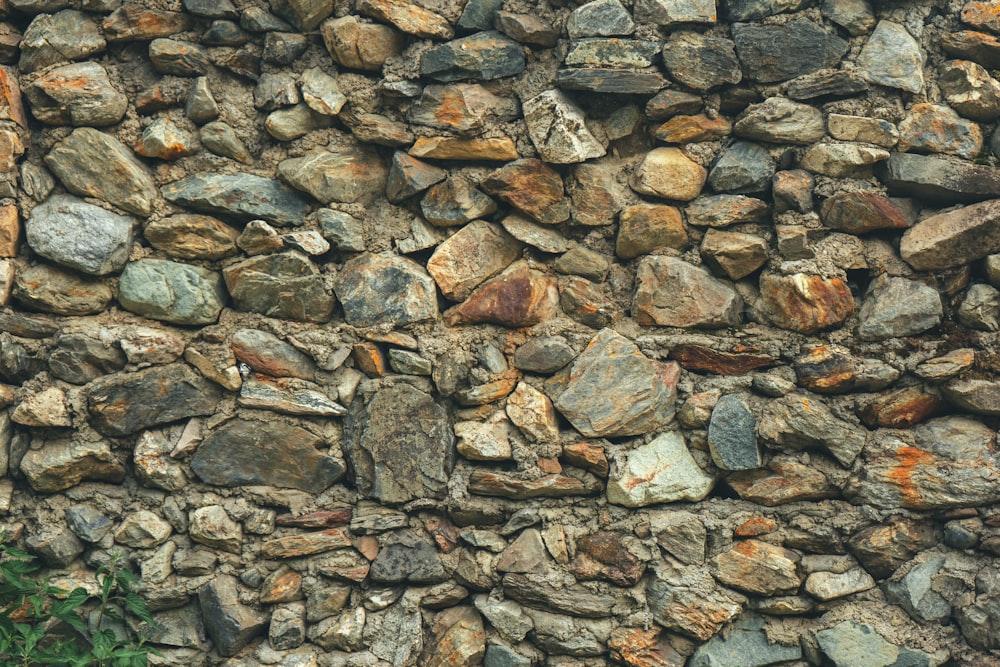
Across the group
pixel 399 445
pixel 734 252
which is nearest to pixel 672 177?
pixel 734 252

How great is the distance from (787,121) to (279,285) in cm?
204

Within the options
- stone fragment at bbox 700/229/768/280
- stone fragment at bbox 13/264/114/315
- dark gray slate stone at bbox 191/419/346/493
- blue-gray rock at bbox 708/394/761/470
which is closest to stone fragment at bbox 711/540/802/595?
blue-gray rock at bbox 708/394/761/470

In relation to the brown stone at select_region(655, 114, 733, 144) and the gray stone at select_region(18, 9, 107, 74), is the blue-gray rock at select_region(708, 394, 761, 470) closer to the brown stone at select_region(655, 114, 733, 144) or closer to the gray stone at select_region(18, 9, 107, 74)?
the brown stone at select_region(655, 114, 733, 144)

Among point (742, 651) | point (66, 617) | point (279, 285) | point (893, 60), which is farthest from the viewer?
point (279, 285)

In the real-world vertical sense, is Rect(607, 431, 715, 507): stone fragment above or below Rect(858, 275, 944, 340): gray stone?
below

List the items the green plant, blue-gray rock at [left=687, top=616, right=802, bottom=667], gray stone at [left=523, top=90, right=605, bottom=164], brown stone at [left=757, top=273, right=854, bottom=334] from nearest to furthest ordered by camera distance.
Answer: the green plant → blue-gray rock at [left=687, top=616, right=802, bottom=667] → brown stone at [left=757, top=273, right=854, bottom=334] → gray stone at [left=523, top=90, right=605, bottom=164]

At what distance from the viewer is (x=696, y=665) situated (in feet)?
9.40

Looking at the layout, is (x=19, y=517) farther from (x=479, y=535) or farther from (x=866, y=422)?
(x=866, y=422)

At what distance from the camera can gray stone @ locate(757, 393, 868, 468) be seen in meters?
2.88

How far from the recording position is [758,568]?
9.44ft

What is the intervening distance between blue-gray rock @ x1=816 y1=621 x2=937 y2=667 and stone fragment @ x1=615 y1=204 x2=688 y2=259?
1.52 metres

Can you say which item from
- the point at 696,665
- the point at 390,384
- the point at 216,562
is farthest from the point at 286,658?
the point at 696,665

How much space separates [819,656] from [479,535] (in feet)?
4.25

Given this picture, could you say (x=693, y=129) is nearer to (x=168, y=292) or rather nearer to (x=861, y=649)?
(x=861, y=649)
